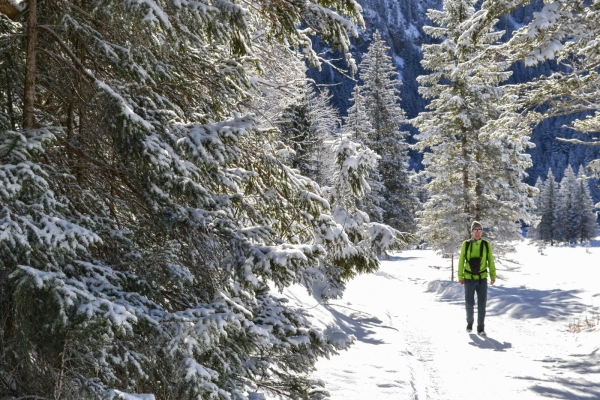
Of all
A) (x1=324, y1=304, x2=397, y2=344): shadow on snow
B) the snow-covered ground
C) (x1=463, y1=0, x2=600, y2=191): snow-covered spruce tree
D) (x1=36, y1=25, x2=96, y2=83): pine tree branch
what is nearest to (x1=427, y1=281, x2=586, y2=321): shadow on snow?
the snow-covered ground

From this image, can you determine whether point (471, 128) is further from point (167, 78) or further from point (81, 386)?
point (81, 386)

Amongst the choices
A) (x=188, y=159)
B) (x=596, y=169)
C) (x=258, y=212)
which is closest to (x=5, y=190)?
(x=188, y=159)

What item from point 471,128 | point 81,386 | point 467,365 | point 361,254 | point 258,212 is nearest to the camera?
point 81,386

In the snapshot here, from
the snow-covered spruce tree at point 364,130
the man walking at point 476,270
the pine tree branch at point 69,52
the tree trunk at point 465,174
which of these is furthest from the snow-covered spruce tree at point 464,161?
the pine tree branch at point 69,52

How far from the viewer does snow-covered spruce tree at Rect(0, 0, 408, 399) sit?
2432mm

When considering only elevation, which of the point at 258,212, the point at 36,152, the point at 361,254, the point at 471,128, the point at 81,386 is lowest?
the point at 81,386

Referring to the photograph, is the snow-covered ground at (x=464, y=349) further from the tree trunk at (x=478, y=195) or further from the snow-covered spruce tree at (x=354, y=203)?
the tree trunk at (x=478, y=195)

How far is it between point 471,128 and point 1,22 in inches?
838

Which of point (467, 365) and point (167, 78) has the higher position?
point (167, 78)

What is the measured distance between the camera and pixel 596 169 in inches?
439

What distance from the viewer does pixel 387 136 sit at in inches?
1353

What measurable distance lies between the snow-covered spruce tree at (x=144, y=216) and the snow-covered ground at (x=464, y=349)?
8.37ft

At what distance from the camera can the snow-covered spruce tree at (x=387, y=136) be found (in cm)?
3397

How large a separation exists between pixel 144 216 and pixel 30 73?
4.09 ft
